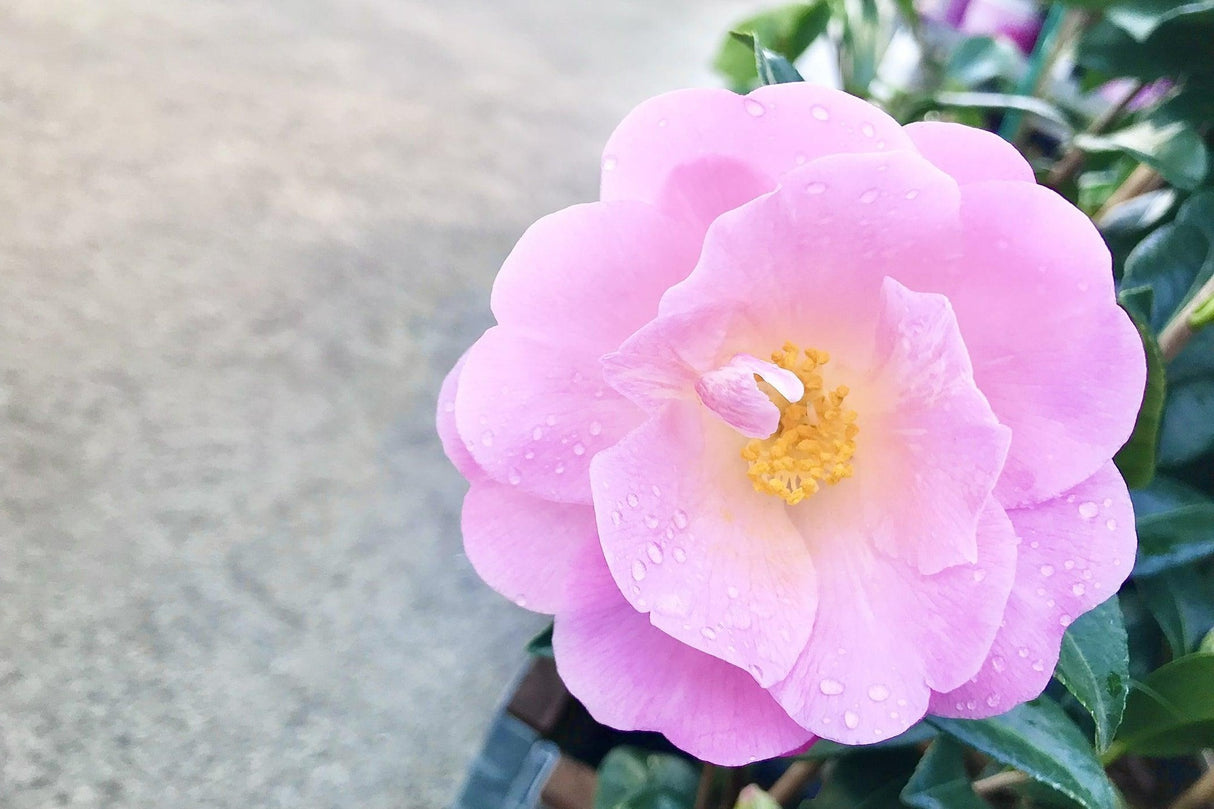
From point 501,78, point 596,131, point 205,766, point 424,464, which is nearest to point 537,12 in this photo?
point 501,78

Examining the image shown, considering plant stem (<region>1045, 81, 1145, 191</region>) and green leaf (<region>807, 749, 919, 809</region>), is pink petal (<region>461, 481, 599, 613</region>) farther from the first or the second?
plant stem (<region>1045, 81, 1145, 191</region>)

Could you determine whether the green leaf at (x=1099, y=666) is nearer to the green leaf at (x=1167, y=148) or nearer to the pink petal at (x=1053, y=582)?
the pink petal at (x=1053, y=582)

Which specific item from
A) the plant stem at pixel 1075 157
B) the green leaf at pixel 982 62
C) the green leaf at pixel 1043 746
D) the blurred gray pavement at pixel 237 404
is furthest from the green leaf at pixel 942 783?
the green leaf at pixel 982 62

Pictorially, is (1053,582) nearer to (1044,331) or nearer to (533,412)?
(1044,331)

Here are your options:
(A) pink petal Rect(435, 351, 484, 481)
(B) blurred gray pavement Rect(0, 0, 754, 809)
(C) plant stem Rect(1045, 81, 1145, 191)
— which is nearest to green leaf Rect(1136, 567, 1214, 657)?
(C) plant stem Rect(1045, 81, 1145, 191)

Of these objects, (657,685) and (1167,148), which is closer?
(657,685)

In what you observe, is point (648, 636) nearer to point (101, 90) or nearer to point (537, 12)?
point (101, 90)

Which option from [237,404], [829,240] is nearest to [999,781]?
[829,240]
